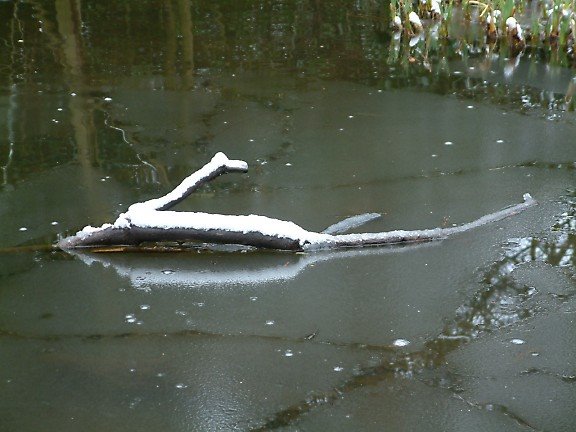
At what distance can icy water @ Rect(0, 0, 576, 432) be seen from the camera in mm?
2611

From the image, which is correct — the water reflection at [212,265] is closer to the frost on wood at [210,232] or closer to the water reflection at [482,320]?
the frost on wood at [210,232]

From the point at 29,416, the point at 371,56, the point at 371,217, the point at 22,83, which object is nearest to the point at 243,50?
the point at 371,56

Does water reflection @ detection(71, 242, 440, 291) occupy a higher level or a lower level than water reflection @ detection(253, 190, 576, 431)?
higher

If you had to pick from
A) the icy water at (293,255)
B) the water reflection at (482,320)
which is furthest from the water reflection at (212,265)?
the water reflection at (482,320)

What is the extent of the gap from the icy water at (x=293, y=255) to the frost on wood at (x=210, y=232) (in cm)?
8

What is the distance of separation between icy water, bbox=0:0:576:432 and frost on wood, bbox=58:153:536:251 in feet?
0.26

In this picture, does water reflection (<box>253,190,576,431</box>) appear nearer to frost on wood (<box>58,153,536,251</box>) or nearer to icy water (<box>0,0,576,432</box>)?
icy water (<box>0,0,576,432</box>)

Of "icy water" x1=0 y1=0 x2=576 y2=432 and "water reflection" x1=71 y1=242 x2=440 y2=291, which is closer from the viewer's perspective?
"icy water" x1=0 y1=0 x2=576 y2=432

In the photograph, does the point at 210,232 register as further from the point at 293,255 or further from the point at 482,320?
the point at 482,320

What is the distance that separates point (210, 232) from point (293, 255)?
14.5 inches

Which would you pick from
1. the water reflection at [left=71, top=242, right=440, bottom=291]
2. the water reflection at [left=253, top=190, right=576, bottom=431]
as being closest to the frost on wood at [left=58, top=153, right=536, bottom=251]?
the water reflection at [left=71, top=242, right=440, bottom=291]

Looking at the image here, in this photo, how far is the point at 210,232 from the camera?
340 cm

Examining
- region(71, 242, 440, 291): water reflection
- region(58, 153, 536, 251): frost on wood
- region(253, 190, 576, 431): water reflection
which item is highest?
region(58, 153, 536, 251): frost on wood

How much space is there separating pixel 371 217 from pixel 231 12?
186 inches
